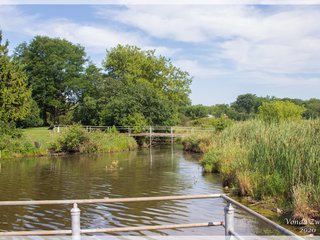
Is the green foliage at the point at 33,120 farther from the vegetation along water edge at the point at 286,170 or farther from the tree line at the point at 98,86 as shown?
the vegetation along water edge at the point at 286,170

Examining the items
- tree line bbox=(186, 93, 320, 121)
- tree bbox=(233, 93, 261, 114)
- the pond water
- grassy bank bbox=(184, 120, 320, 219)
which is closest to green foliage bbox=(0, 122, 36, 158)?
the pond water

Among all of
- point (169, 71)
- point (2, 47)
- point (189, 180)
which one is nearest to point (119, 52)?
point (169, 71)

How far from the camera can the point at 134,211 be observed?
458 inches

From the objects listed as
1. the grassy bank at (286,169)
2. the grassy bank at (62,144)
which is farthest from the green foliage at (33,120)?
the grassy bank at (286,169)

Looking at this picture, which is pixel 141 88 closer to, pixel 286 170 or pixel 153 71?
pixel 153 71

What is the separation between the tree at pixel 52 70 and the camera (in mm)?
54406

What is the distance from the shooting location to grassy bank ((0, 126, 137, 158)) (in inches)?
1153

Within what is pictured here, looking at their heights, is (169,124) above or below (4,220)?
above

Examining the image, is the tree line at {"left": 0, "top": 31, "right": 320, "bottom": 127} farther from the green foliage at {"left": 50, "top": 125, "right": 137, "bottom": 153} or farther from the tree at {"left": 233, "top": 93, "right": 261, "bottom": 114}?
the tree at {"left": 233, "top": 93, "right": 261, "bottom": 114}

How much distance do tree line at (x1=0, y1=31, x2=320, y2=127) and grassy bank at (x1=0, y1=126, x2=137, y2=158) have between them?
7.88 metres

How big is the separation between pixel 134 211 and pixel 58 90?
46.8 m

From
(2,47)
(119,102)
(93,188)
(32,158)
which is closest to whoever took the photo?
(93,188)

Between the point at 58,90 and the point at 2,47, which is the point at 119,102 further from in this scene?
the point at 58,90

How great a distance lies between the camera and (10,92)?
110 ft
